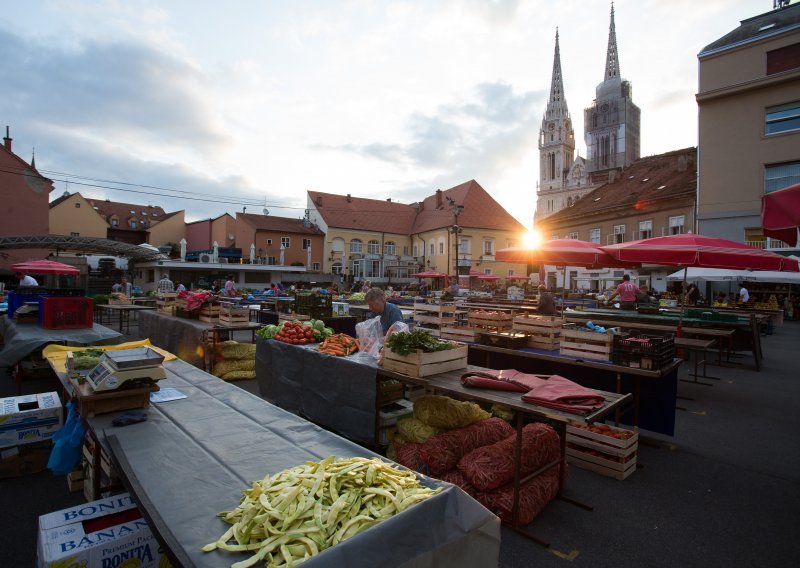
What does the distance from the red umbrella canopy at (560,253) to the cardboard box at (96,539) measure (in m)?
8.55

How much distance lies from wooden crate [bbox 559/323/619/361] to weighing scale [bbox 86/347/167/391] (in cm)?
520

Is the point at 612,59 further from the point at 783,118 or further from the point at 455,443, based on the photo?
the point at 455,443

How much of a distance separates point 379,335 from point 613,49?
13556cm

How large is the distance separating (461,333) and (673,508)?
12.8 feet

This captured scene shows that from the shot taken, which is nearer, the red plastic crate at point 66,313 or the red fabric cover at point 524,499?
the red fabric cover at point 524,499

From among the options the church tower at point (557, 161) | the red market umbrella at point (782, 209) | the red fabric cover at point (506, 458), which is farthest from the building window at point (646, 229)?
the church tower at point (557, 161)

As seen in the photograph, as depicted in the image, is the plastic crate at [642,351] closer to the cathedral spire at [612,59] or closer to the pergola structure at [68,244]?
the pergola structure at [68,244]

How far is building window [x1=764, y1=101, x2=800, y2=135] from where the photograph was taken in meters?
21.2

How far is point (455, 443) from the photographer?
4180 millimetres

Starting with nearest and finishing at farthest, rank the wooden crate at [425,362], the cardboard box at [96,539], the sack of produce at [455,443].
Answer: the cardboard box at [96,539]
the sack of produce at [455,443]
the wooden crate at [425,362]

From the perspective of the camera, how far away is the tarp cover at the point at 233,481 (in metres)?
1.73

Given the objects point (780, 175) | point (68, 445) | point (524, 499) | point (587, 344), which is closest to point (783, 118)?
point (780, 175)

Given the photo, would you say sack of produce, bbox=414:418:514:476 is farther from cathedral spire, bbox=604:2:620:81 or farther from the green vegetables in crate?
cathedral spire, bbox=604:2:620:81

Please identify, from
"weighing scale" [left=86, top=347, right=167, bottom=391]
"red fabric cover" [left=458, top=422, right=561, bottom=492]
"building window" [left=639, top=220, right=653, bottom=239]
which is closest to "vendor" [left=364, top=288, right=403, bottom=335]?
"red fabric cover" [left=458, top=422, right=561, bottom=492]
